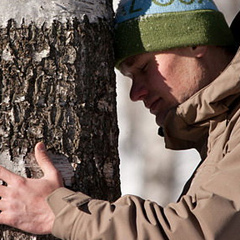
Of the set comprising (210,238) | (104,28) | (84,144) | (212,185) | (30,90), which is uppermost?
(104,28)

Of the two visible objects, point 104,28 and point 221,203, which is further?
point 104,28

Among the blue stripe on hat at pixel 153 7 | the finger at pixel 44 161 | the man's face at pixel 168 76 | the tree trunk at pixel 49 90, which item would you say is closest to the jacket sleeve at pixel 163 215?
the finger at pixel 44 161

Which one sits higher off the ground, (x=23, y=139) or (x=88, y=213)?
(x=23, y=139)

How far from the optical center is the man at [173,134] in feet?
7.57

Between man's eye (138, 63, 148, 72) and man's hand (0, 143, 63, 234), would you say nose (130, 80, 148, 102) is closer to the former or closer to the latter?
man's eye (138, 63, 148, 72)

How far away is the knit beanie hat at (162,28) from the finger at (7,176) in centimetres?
73

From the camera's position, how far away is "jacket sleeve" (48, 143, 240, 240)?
2.27 m

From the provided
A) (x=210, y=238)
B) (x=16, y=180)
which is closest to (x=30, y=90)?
(x=16, y=180)

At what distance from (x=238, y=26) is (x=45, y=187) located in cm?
121

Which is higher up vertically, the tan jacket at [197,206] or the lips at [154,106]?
the lips at [154,106]

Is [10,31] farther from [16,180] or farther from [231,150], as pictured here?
[231,150]

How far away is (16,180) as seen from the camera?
2.53 m

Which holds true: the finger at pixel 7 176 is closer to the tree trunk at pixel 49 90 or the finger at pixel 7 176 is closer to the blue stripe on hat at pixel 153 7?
the tree trunk at pixel 49 90

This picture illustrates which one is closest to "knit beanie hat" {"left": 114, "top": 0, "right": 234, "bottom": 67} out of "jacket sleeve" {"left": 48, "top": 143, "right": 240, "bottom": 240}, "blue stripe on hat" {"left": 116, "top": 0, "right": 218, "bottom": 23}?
"blue stripe on hat" {"left": 116, "top": 0, "right": 218, "bottom": 23}
